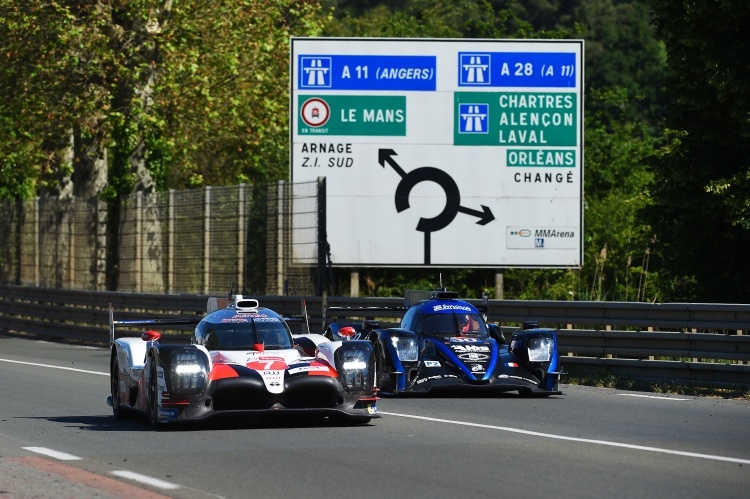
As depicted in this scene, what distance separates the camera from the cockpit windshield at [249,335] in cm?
1343

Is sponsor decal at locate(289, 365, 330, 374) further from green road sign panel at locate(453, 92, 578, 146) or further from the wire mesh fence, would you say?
green road sign panel at locate(453, 92, 578, 146)

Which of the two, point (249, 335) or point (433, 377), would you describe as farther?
point (433, 377)

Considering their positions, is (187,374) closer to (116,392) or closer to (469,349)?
(116,392)

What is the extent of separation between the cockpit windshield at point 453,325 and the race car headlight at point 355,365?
3864mm

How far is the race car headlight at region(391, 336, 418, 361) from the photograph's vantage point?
54.1 feet

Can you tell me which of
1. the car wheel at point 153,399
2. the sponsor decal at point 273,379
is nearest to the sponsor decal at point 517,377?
the sponsor decal at point 273,379

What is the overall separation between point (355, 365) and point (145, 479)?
3578mm

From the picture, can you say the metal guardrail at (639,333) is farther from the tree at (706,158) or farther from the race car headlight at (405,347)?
the tree at (706,158)

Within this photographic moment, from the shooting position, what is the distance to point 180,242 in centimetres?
3003

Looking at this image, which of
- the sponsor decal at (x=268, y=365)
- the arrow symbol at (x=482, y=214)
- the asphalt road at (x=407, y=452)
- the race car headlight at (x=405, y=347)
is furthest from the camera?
the arrow symbol at (x=482, y=214)

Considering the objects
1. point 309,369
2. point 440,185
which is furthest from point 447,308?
point 440,185

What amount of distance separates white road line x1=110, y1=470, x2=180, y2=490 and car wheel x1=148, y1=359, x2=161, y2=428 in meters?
2.75

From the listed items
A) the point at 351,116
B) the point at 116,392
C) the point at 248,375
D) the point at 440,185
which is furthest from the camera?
the point at 440,185

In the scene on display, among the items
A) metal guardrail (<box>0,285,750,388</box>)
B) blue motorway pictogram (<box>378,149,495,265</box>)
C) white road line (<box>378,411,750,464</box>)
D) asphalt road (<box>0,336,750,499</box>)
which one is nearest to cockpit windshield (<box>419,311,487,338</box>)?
asphalt road (<box>0,336,750,499</box>)
